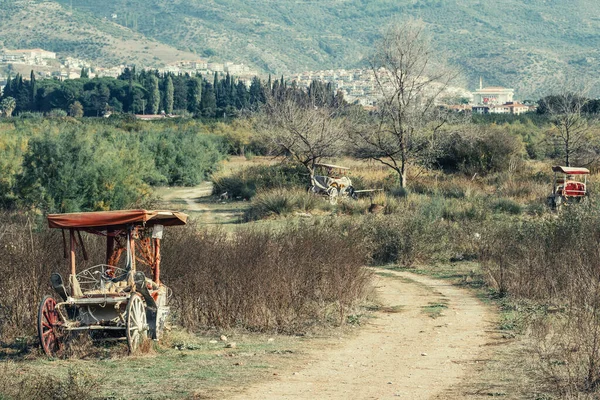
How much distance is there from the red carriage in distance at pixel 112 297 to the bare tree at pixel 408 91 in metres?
23.7

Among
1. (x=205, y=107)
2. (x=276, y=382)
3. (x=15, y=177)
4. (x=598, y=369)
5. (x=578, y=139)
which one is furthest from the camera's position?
(x=205, y=107)

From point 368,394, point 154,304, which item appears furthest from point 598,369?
point 154,304

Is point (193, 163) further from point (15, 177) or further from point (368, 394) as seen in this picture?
point (368, 394)

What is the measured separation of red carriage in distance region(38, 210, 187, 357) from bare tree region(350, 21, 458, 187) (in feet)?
77.6

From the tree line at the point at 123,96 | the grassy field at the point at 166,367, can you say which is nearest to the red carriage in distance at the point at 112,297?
the grassy field at the point at 166,367

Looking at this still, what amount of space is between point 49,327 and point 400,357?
440cm

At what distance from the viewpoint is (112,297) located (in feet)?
40.8

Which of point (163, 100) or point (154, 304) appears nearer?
point (154, 304)

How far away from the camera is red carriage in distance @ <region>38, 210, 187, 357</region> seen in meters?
12.2

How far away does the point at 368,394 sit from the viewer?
10.7 meters

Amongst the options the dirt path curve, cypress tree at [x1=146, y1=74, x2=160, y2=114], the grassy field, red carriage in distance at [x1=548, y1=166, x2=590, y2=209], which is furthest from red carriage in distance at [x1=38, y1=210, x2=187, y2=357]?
cypress tree at [x1=146, y1=74, x2=160, y2=114]

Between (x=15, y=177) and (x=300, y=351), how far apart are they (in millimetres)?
18581

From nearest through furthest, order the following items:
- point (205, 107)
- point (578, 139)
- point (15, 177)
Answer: point (15, 177) → point (578, 139) → point (205, 107)

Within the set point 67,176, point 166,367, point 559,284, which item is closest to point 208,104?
point 67,176
